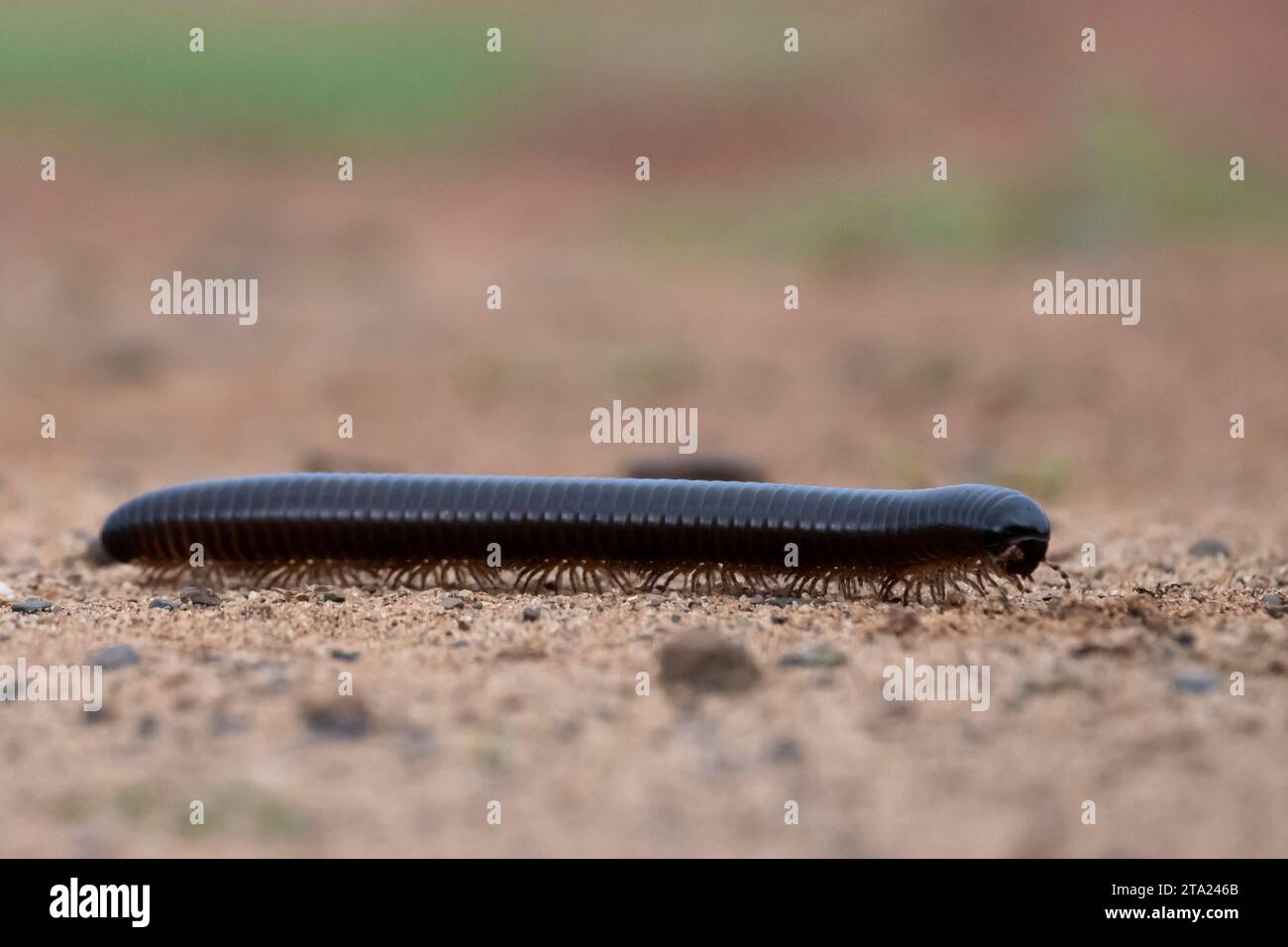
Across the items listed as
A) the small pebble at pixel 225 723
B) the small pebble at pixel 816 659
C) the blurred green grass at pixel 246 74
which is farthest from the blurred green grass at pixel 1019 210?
the small pebble at pixel 225 723

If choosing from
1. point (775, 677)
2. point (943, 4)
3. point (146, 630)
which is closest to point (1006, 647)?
point (775, 677)

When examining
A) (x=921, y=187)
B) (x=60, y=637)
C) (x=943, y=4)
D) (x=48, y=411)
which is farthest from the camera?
(x=943, y=4)

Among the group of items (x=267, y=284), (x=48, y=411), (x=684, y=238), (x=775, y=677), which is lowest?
(x=775, y=677)

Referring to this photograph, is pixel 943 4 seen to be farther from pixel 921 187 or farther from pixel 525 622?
pixel 525 622

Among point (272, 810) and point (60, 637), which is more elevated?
point (60, 637)

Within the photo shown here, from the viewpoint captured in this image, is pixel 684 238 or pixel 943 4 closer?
pixel 684 238

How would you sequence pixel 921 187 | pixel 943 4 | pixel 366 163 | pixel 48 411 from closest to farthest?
pixel 48 411 < pixel 921 187 < pixel 366 163 < pixel 943 4

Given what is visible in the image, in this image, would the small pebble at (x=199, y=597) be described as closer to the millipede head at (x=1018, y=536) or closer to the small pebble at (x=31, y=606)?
the small pebble at (x=31, y=606)
